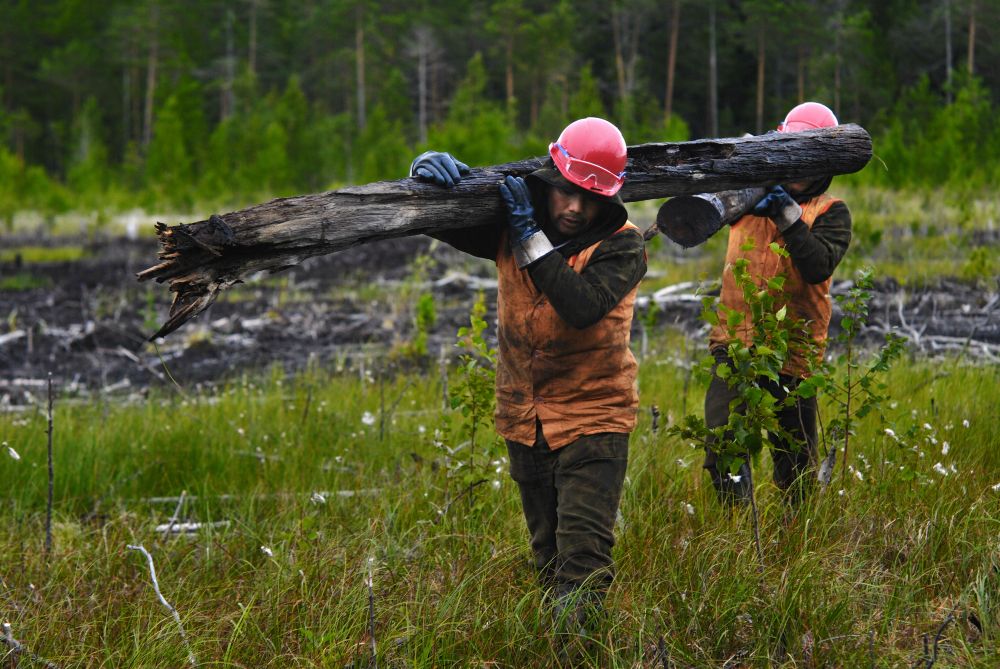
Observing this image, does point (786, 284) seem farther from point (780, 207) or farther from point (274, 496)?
point (274, 496)

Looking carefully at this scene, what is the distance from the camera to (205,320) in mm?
11883

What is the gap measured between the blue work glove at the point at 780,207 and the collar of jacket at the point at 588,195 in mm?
995

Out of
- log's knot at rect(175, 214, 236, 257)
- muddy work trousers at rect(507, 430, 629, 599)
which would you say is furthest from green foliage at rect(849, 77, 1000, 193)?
log's knot at rect(175, 214, 236, 257)

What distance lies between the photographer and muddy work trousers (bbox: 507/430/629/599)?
3400mm

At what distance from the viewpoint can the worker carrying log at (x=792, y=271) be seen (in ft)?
14.2

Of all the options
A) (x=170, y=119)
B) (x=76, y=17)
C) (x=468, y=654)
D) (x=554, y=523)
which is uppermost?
(x=76, y=17)

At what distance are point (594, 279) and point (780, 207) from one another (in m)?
1.29

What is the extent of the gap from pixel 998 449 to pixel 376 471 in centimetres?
318

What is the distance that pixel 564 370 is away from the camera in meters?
3.58

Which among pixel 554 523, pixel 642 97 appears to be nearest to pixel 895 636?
pixel 554 523

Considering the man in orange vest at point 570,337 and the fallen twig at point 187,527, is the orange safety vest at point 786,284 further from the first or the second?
the fallen twig at point 187,527

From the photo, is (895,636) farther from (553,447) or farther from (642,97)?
(642,97)

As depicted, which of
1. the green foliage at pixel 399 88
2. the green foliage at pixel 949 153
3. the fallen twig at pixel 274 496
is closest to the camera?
the fallen twig at pixel 274 496

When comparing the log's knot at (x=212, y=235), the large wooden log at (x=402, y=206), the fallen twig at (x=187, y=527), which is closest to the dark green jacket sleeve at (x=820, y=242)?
the large wooden log at (x=402, y=206)
